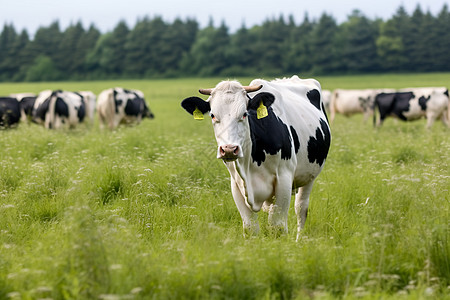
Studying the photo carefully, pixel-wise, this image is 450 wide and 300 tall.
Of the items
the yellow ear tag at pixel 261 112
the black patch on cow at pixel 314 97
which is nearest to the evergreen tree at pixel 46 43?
the black patch on cow at pixel 314 97

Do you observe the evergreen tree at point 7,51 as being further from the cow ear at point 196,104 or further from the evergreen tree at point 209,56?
the cow ear at point 196,104

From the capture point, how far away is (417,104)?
21.4 m

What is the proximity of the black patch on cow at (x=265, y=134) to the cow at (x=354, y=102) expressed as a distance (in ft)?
72.0

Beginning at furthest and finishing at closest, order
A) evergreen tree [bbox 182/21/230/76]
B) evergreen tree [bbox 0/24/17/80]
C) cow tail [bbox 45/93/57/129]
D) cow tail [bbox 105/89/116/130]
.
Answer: evergreen tree [bbox 0/24/17/80] < evergreen tree [bbox 182/21/230/76] < cow tail [bbox 105/89/116/130] < cow tail [bbox 45/93/57/129]

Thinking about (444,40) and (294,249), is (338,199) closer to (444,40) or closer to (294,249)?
(294,249)

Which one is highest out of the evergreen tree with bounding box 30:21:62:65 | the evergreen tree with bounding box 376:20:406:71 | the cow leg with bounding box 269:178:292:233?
the evergreen tree with bounding box 30:21:62:65

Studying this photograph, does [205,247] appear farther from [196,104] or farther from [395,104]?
[395,104]

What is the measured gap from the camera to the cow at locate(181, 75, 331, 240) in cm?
522

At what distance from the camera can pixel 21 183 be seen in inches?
308

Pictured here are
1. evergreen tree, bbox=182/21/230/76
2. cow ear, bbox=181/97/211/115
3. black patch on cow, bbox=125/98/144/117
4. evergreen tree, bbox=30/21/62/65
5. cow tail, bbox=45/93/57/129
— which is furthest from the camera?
evergreen tree, bbox=30/21/62/65

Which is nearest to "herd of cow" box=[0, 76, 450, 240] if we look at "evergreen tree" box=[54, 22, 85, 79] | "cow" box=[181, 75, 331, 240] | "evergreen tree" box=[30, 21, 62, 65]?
"cow" box=[181, 75, 331, 240]

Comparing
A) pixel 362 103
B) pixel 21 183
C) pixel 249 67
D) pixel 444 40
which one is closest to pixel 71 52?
pixel 249 67

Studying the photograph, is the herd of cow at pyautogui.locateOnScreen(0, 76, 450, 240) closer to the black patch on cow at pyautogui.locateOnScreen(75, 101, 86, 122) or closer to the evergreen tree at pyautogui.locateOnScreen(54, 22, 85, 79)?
the black patch on cow at pyautogui.locateOnScreen(75, 101, 86, 122)

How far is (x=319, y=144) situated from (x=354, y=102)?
864 inches
